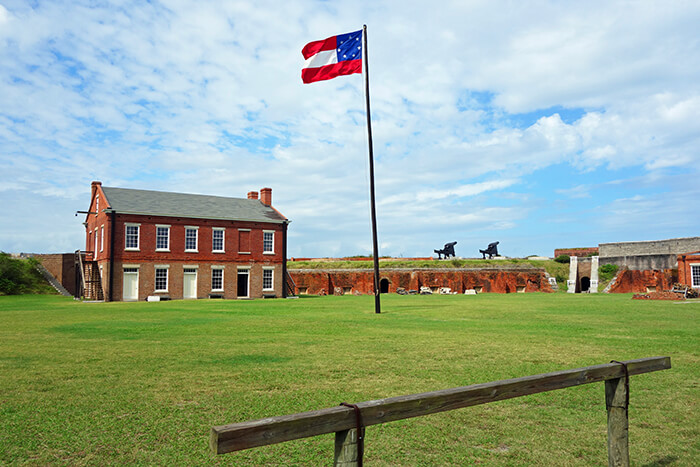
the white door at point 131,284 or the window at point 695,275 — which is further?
the window at point 695,275

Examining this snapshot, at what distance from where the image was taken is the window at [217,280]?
38844mm

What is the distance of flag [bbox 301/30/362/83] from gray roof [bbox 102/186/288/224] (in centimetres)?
2058

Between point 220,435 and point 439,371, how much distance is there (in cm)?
654

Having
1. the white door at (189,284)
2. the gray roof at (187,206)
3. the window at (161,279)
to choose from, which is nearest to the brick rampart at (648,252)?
the gray roof at (187,206)

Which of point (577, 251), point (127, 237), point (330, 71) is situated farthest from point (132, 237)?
point (577, 251)

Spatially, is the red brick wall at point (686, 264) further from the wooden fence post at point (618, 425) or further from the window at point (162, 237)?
the wooden fence post at point (618, 425)

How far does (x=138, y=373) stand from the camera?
852 centimetres

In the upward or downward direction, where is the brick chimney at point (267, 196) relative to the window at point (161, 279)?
upward

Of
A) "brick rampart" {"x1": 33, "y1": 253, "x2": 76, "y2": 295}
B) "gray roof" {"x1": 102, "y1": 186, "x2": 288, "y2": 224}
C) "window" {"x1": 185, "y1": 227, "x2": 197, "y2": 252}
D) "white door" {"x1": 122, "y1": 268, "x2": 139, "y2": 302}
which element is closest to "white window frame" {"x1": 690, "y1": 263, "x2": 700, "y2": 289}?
"gray roof" {"x1": 102, "y1": 186, "x2": 288, "y2": 224}

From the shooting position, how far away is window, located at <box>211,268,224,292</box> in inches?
1529

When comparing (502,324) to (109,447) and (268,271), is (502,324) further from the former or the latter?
(268,271)

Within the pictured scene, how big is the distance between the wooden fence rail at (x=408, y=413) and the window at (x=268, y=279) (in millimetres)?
37851

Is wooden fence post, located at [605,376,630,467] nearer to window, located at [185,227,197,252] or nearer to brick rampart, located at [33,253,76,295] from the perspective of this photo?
window, located at [185,227,197,252]

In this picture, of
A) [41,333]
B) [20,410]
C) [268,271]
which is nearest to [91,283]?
[268,271]
